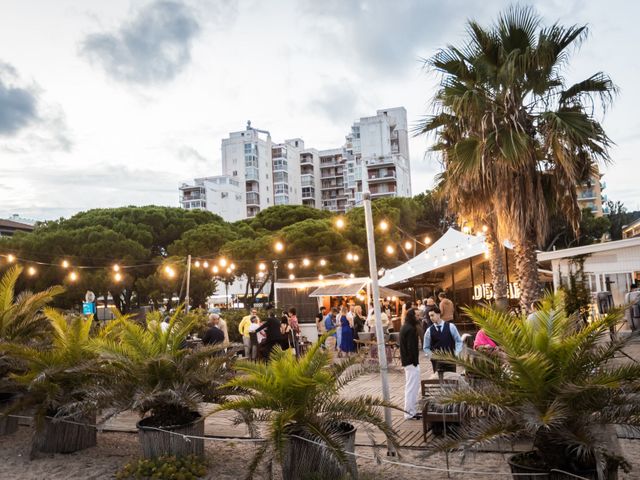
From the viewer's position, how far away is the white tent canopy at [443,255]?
18.0 m

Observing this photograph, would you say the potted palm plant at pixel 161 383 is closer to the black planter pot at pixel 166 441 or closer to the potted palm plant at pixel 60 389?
the black planter pot at pixel 166 441

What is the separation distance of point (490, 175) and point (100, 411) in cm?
899

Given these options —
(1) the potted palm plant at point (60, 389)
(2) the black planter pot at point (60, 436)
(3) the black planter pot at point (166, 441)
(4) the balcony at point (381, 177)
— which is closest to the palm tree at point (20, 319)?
(1) the potted palm plant at point (60, 389)

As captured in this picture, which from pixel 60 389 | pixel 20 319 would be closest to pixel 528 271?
pixel 60 389

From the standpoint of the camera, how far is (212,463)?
620 centimetres

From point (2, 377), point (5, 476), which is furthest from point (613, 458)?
point (2, 377)

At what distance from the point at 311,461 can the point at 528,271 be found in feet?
28.8

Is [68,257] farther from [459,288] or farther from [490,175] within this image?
[490,175]

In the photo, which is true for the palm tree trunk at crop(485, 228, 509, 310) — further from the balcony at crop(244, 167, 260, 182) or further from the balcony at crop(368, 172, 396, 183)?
the balcony at crop(244, 167, 260, 182)

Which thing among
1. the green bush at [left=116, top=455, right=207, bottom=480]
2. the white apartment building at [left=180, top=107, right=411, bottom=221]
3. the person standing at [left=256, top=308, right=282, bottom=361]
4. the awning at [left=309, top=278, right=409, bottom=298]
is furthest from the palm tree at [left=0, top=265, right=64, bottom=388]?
the white apartment building at [left=180, top=107, right=411, bottom=221]

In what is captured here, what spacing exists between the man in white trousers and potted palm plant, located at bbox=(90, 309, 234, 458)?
2343mm

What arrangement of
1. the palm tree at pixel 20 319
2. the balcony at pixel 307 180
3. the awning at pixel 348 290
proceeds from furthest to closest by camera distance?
1. the balcony at pixel 307 180
2. the awning at pixel 348 290
3. the palm tree at pixel 20 319

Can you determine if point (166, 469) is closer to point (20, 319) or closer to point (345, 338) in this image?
point (20, 319)

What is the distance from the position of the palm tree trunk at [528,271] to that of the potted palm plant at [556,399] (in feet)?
26.4
